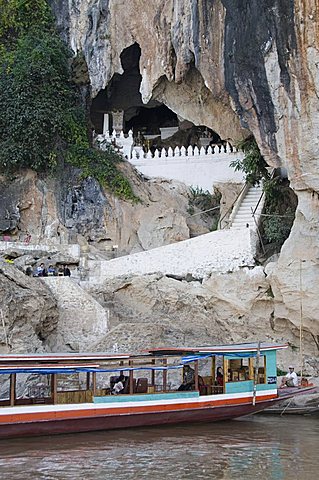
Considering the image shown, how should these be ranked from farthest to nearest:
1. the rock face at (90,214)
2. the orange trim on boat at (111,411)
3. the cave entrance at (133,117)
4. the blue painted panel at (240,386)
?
the cave entrance at (133,117) < the rock face at (90,214) < the blue painted panel at (240,386) < the orange trim on boat at (111,411)

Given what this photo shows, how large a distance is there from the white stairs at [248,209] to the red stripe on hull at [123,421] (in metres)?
7.38

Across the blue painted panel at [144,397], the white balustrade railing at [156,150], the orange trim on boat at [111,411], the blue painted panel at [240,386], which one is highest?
the white balustrade railing at [156,150]

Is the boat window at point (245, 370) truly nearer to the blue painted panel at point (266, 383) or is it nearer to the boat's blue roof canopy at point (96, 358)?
the blue painted panel at point (266, 383)

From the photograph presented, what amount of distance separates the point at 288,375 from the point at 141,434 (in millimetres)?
4712

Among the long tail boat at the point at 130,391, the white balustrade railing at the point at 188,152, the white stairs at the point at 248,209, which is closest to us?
the long tail boat at the point at 130,391

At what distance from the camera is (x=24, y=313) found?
64.6 feet

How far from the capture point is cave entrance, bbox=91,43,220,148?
103 ft

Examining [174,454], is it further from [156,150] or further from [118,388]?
[156,150]

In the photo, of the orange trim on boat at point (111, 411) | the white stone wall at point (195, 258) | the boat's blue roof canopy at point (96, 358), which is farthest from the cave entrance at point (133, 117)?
the orange trim on boat at point (111, 411)

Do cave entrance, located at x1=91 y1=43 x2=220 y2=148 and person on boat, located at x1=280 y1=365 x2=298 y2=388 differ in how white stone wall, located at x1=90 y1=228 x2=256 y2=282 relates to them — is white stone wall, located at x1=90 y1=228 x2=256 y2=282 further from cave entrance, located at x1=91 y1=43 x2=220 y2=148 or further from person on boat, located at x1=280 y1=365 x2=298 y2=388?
cave entrance, located at x1=91 y1=43 x2=220 y2=148

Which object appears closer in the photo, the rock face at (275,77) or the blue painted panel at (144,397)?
the blue painted panel at (144,397)

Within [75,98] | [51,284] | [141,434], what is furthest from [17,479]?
[75,98]

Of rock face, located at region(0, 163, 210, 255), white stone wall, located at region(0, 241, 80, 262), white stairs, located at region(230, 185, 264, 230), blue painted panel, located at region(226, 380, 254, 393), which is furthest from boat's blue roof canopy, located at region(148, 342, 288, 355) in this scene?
rock face, located at region(0, 163, 210, 255)

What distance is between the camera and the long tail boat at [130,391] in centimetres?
1495
